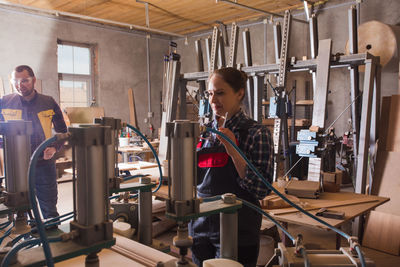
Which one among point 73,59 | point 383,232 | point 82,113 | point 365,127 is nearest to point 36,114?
point 365,127

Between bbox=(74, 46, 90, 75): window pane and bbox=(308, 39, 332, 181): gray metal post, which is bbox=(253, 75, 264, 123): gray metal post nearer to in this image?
bbox=(308, 39, 332, 181): gray metal post

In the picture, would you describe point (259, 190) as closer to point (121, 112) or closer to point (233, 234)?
point (233, 234)

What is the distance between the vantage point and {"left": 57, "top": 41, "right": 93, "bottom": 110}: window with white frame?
6430 millimetres

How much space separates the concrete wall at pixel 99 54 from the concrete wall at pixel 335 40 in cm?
217

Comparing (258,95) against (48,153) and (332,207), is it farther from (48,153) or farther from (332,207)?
(48,153)

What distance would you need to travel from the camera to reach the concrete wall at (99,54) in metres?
5.73

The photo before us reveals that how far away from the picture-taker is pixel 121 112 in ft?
23.5

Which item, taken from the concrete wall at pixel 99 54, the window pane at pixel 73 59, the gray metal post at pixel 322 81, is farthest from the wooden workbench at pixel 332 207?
the window pane at pixel 73 59

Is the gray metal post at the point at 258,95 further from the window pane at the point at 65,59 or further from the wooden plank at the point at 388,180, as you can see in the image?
the window pane at the point at 65,59

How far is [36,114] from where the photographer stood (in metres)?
2.78

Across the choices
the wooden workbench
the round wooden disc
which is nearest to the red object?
the wooden workbench

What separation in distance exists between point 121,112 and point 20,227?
6402mm

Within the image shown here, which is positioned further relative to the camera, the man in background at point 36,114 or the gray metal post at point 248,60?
the gray metal post at point 248,60

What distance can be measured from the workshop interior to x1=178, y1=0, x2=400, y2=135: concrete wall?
0.07 feet
